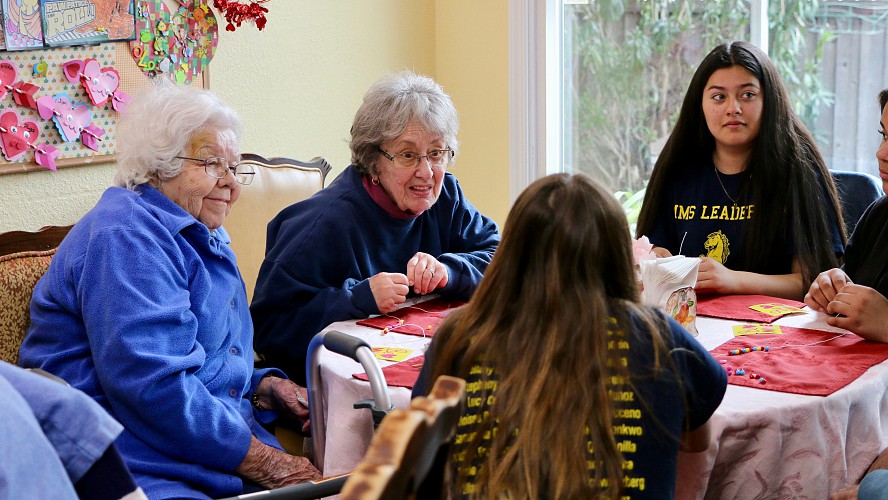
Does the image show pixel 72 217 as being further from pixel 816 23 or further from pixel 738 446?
pixel 816 23

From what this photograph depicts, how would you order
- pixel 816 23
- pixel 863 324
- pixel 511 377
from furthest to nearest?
pixel 816 23
pixel 863 324
pixel 511 377

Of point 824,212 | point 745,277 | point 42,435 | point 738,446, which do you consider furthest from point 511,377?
point 824,212

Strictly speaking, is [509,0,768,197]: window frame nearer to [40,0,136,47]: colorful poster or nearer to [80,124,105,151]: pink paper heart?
[40,0,136,47]: colorful poster

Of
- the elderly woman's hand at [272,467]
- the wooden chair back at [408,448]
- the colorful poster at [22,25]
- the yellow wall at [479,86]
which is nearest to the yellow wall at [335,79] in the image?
the yellow wall at [479,86]

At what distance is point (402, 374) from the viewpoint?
1799 millimetres

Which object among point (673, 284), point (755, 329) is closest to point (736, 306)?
point (755, 329)

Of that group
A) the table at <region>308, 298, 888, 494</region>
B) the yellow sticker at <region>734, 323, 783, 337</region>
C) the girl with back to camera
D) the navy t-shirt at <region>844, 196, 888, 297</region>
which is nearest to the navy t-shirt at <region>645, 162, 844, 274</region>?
the navy t-shirt at <region>844, 196, 888, 297</region>

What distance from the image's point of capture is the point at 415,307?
2.36 meters

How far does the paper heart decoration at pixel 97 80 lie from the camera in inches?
108

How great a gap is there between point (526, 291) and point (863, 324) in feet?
3.10

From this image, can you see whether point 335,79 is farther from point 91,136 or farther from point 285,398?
point 285,398

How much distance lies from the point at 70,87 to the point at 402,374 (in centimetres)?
155

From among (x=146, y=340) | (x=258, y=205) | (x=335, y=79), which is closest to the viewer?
(x=146, y=340)

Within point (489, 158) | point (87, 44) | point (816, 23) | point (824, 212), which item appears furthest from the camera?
point (489, 158)
